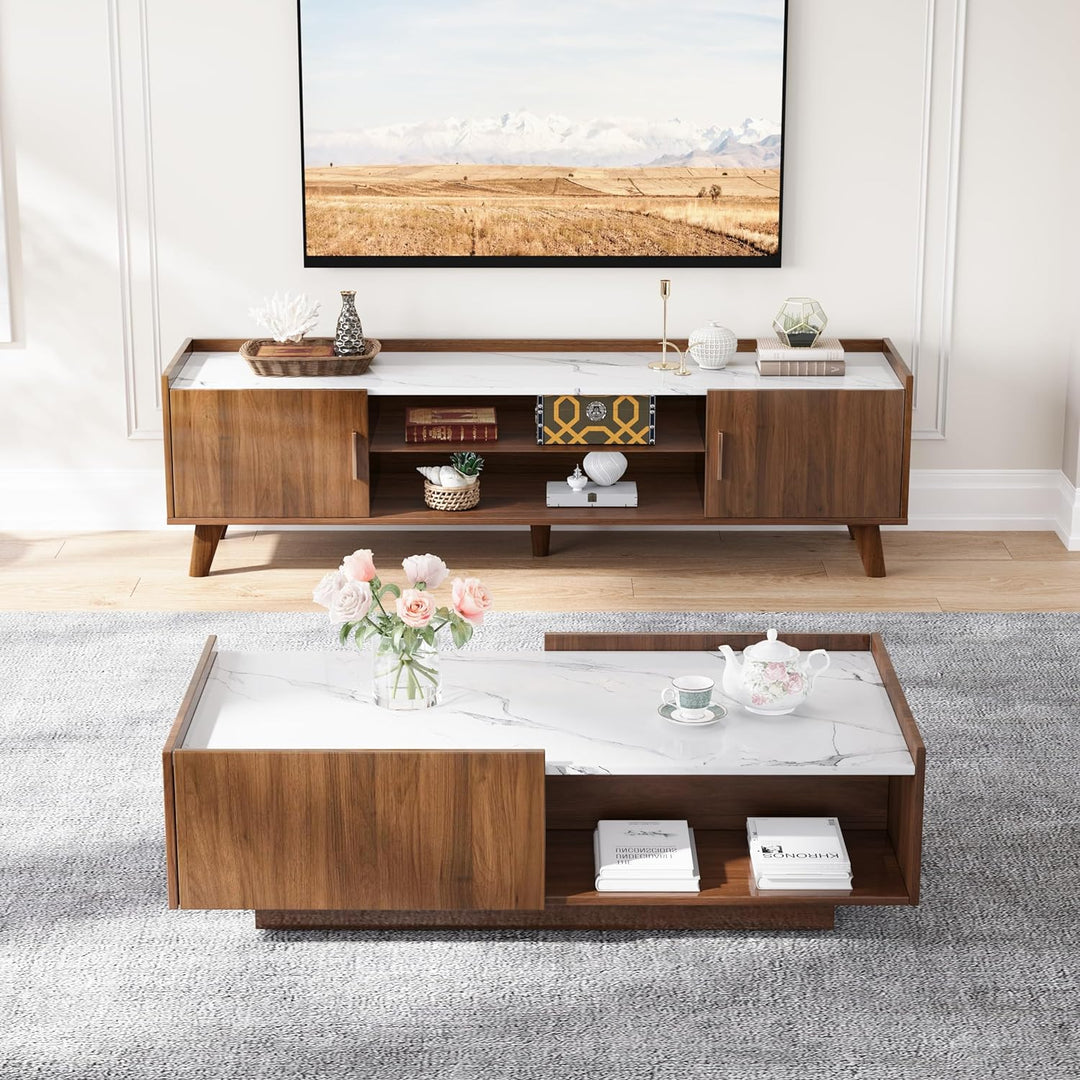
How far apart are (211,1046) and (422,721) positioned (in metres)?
0.68

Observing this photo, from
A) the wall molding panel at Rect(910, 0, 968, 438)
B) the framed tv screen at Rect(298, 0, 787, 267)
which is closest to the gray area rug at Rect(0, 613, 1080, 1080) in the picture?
the wall molding panel at Rect(910, 0, 968, 438)

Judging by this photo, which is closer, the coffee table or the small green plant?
the coffee table

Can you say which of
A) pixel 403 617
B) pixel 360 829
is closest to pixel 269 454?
pixel 403 617

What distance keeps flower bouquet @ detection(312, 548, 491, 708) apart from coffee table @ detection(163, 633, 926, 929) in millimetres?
57

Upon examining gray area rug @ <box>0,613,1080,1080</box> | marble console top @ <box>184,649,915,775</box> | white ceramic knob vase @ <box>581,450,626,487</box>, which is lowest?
gray area rug @ <box>0,613,1080,1080</box>

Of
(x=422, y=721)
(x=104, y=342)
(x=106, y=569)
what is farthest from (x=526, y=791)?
(x=104, y=342)

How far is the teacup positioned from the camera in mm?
2947

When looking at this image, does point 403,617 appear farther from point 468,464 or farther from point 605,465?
point 605,465

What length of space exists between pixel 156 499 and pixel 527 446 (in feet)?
4.46

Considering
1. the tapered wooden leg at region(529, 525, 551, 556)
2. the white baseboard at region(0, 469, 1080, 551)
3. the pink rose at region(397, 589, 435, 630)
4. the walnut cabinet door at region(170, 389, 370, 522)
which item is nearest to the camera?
the pink rose at region(397, 589, 435, 630)

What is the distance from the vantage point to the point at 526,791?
2766 mm

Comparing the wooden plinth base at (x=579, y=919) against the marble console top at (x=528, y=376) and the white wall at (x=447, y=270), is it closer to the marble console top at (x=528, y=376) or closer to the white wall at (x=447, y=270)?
the marble console top at (x=528, y=376)

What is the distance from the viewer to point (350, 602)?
2873mm

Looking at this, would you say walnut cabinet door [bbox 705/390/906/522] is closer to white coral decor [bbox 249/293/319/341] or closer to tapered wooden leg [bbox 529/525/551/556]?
tapered wooden leg [bbox 529/525/551/556]
